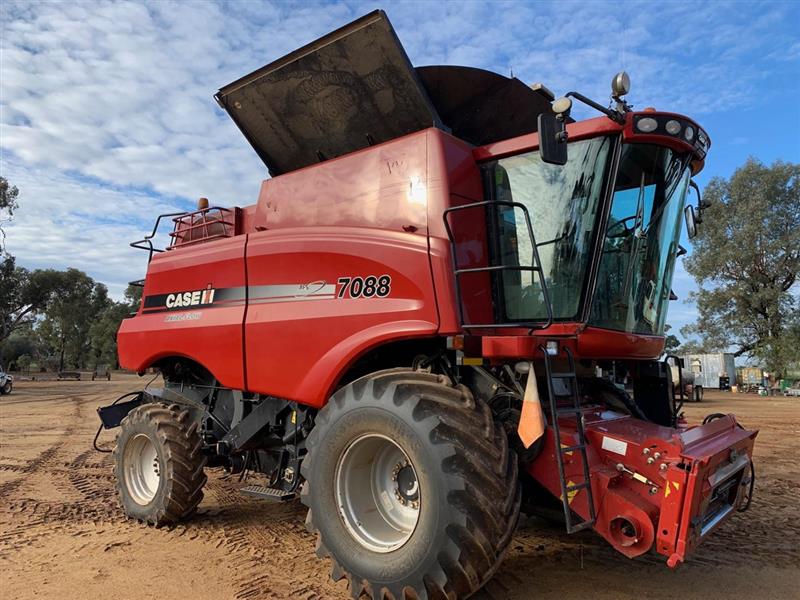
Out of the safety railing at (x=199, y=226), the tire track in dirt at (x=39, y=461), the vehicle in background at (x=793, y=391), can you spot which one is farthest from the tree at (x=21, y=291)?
the vehicle in background at (x=793, y=391)

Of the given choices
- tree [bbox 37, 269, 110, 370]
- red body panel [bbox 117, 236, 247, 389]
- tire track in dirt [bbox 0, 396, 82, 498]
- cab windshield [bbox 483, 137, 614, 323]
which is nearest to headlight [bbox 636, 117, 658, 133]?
cab windshield [bbox 483, 137, 614, 323]

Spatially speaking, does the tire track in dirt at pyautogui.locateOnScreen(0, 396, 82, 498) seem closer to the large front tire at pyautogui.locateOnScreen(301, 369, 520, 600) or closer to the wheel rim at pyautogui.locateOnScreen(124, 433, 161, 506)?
the wheel rim at pyautogui.locateOnScreen(124, 433, 161, 506)

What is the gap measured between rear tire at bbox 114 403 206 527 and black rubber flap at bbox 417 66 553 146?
3.73m

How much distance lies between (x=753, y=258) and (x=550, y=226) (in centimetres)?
3795

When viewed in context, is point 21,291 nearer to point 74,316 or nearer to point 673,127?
point 74,316

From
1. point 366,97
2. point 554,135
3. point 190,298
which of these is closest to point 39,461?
point 190,298

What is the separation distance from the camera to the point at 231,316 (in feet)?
16.5

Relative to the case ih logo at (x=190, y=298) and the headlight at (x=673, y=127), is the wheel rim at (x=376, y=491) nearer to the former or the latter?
the case ih logo at (x=190, y=298)

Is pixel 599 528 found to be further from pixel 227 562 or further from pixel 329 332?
pixel 227 562

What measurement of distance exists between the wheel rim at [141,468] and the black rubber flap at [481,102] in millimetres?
4233

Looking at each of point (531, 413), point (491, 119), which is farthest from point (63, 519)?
point (491, 119)

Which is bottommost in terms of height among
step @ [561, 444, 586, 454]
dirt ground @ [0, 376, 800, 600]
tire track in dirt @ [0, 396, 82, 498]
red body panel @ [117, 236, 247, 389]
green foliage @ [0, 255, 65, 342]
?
tire track in dirt @ [0, 396, 82, 498]

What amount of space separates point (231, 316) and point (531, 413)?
2.82 metres

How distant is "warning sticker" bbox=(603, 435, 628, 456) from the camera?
11.7 feet
